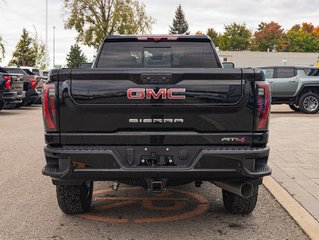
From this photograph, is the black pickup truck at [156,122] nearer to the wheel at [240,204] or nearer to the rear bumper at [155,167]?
the rear bumper at [155,167]

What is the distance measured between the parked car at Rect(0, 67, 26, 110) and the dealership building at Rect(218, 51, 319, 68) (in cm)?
5744

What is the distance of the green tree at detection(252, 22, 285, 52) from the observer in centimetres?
11431

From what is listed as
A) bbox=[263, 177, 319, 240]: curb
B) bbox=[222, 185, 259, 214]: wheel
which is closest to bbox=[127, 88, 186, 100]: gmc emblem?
bbox=[222, 185, 259, 214]: wheel

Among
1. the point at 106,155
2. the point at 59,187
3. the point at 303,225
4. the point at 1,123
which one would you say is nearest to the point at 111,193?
the point at 59,187

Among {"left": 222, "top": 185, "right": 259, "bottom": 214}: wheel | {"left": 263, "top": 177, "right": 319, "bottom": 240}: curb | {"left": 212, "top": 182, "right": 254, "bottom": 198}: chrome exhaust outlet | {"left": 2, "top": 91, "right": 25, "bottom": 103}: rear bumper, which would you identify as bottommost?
{"left": 263, "top": 177, "right": 319, "bottom": 240}: curb

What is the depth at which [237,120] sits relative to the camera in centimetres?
400

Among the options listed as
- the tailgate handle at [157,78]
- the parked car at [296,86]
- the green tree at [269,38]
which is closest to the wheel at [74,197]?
the tailgate handle at [157,78]

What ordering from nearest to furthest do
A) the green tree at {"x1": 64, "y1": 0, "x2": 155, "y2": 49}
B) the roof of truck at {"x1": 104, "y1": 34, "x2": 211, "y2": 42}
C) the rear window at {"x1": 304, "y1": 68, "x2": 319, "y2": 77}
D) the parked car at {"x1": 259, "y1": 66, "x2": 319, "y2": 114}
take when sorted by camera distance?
the roof of truck at {"x1": 104, "y1": 34, "x2": 211, "y2": 42}
the parked car at {"x1": 259, "y1": 66, "x2": 319, "y2": 114}
the rear window at {"x1": 304, "y1": 68, "x2": 319, "y2": 77}
the green tree at {"x1": 64, "y1": 0, "x2": 155, "y2": 49}

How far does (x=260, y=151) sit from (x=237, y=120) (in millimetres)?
337

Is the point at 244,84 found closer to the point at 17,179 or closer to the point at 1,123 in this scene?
the point at 17,179

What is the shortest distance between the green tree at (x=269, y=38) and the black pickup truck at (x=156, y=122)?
113326 millimetres

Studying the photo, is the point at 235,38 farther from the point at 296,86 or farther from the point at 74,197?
the point at 74,197

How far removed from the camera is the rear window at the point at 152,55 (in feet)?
18.9

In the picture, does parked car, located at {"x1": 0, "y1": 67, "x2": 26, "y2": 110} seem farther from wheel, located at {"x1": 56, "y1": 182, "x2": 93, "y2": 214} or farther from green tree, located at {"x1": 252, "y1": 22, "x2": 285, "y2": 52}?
green tree, located at {"x1": 252, "y1": 22, "x2": 285, "y2": 52}
